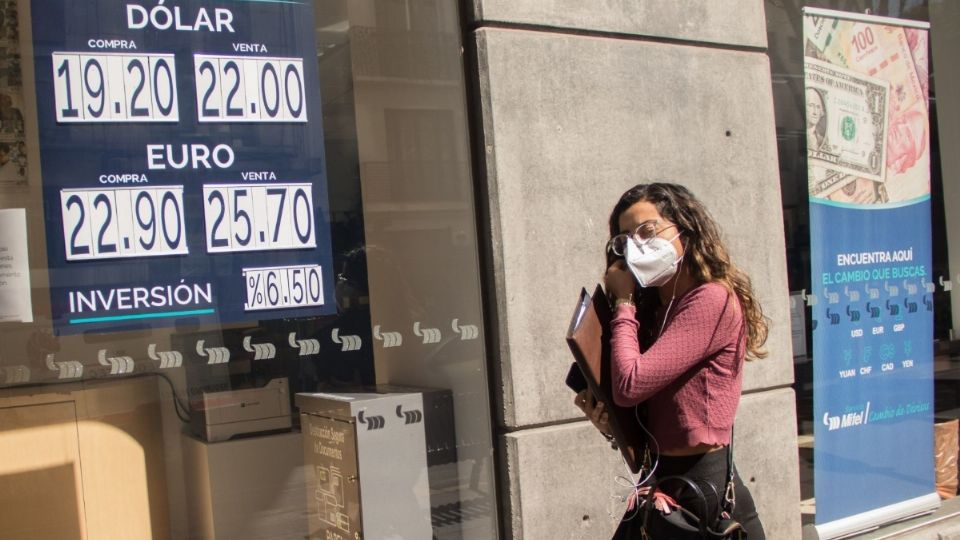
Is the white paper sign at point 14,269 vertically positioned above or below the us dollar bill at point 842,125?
below

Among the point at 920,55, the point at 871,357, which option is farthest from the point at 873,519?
the point at 920,55

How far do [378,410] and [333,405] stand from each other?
197 mm

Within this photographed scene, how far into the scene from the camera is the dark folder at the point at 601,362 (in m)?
2.68

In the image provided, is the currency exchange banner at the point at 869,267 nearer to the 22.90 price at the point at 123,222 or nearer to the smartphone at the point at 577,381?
the smartphone at the point at 577,381

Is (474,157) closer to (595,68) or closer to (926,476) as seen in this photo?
(595,68)

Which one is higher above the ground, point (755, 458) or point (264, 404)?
point (264, 404)

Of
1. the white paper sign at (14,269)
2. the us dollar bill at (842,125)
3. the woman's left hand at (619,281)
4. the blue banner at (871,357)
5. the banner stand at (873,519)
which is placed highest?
the us dollar bill at (842,125)

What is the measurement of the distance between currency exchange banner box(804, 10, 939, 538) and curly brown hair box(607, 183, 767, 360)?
262 cm

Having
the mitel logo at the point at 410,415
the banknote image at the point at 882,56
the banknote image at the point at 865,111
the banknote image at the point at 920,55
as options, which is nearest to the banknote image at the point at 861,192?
the banknote image at the point at 865,111

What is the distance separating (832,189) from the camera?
538 centimetres

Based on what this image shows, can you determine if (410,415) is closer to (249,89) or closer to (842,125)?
(249,89)

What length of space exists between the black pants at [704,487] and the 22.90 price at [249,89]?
6.87 feet

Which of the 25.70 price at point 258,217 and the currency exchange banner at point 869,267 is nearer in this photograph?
the 25.70 price at point 258,217

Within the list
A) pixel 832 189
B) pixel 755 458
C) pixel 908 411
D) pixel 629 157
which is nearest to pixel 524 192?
pixel 629 157
